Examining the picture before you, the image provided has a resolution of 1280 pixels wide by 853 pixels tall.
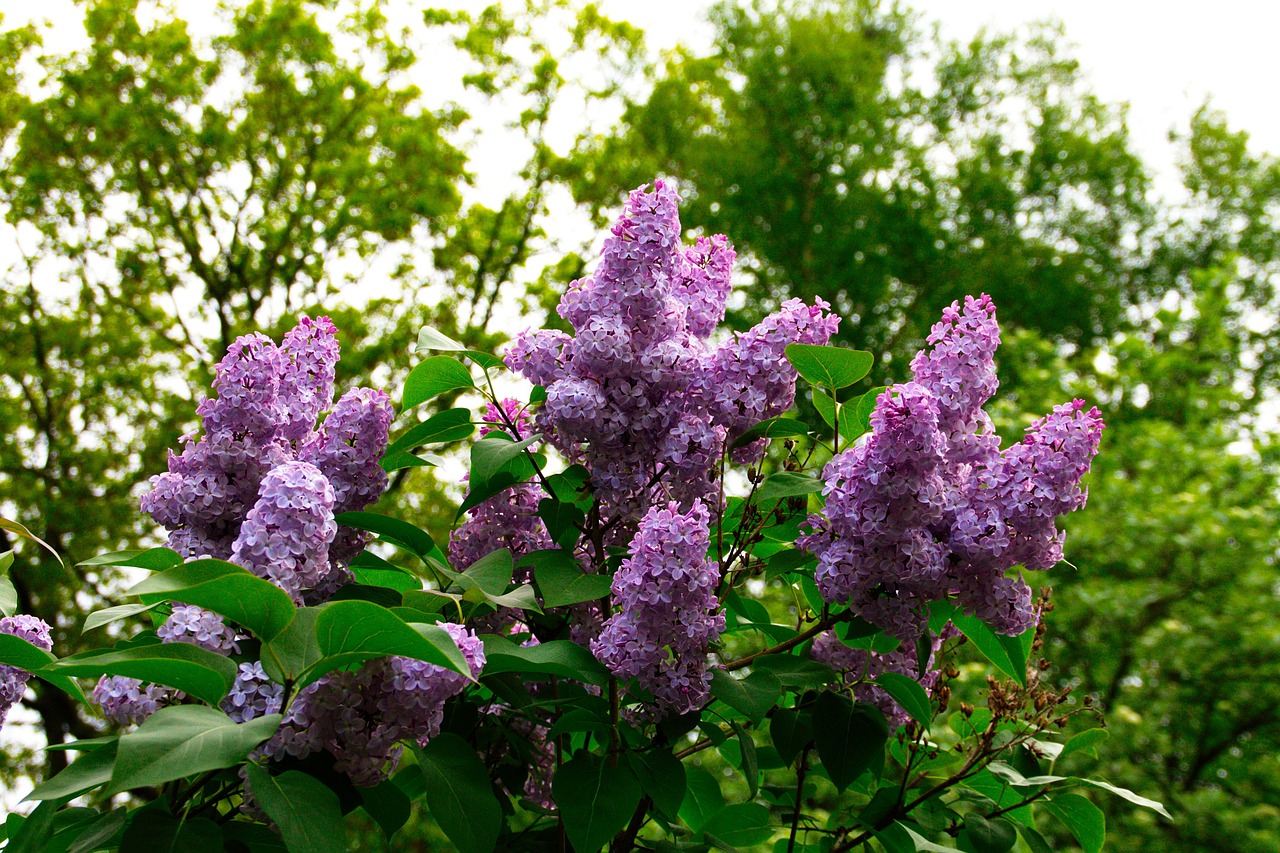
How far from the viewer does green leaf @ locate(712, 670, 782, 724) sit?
32.6 inches

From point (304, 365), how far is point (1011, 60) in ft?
49.3

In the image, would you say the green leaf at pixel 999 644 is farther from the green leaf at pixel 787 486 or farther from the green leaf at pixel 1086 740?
the green leaf at pixel 787 486

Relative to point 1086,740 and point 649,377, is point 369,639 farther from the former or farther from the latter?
point 1086,740

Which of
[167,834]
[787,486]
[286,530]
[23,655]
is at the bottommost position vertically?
[167,834]

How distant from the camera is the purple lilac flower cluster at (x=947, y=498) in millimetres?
839

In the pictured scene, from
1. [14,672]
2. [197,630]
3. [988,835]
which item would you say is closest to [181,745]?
[197,630]

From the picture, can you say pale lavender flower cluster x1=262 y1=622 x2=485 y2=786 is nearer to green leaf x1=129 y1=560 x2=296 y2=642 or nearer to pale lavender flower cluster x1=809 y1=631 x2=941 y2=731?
green leaf x1=129 y1=560 x2=296 y2=642

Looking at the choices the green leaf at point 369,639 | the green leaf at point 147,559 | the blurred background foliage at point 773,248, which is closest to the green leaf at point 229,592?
the green leaf at point 369,639

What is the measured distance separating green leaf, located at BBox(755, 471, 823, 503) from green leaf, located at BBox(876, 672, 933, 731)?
8.3 inches

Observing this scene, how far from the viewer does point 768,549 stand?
1134 mm

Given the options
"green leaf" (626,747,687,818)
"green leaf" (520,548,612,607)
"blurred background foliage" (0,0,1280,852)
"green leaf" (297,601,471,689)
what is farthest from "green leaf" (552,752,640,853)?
"blurred background foliage" (0,0,1280,852)

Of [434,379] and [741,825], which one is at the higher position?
[434,379]

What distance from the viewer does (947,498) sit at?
34.8 inches

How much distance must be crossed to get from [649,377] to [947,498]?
0.90ft
